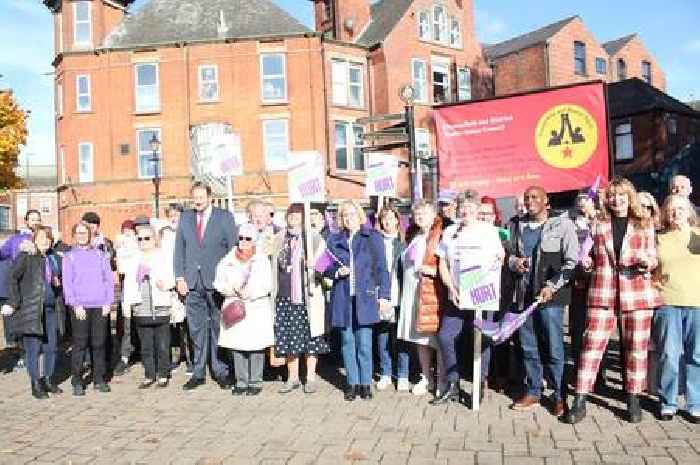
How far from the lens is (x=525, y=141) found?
31.4ft

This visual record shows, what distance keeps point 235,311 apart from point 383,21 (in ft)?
100

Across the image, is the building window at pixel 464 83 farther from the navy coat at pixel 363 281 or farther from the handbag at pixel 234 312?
the handbag at pixel 234 312

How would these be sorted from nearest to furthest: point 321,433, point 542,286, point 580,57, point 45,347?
point 321,433
point 542,286
point 45,347
point 580,57

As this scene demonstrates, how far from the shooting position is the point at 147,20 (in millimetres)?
33125

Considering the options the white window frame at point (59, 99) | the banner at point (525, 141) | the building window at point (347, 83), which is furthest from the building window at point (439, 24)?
the banner at point (525, 141)

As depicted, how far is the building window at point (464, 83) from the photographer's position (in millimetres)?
37281

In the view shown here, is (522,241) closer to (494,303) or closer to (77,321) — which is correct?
(494,303)

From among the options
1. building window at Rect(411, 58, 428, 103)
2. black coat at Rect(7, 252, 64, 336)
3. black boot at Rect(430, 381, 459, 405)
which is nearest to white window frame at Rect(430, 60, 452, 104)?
building window at Rect(411, 58, 428, 103)

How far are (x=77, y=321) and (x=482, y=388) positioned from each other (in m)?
4.64

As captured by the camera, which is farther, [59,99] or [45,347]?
[59,99]

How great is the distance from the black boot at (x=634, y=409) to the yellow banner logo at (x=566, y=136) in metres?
4.01

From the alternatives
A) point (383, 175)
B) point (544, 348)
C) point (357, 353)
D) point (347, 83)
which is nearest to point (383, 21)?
point (347, 83)

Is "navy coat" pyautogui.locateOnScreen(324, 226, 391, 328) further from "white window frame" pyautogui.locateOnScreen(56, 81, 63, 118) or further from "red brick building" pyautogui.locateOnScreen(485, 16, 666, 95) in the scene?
"red brick building" pyautogui.locateOnScreen(485, 16, 666, 95)

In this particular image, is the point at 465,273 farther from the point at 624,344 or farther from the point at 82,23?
the point at 82,23
